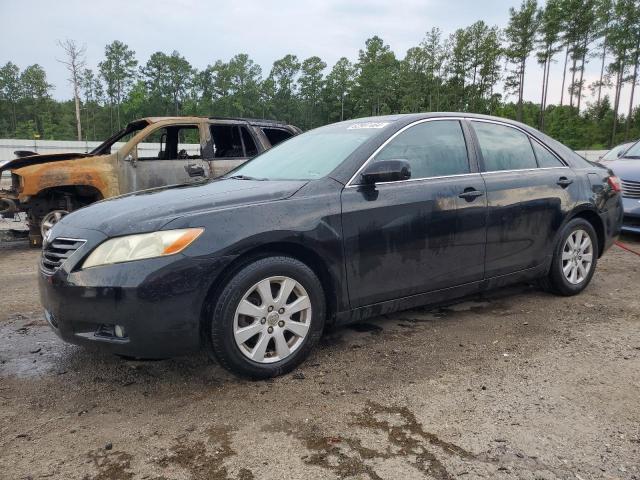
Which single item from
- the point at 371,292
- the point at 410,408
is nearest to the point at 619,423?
the point at 410,408

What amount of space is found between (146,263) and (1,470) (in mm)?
1103

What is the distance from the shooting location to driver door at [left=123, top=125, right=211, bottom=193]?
7.52 metres

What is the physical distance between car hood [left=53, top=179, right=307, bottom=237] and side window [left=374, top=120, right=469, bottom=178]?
82cm

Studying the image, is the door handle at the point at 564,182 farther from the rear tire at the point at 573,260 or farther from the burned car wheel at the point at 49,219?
the burned car wheel at the point at 49,219

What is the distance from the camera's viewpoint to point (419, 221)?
11.8ft

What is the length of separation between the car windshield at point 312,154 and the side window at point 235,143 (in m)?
3.76

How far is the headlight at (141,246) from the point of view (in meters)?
2.78

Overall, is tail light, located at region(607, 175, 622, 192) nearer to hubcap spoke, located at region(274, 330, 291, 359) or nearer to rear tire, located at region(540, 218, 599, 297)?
rear tire, located at region(540, 218, 599, 297)

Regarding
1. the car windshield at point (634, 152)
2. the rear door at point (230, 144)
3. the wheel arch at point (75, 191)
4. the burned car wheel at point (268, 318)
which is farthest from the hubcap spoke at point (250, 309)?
the car windshield at point (634, 152)

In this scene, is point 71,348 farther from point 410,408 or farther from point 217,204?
point 410,408

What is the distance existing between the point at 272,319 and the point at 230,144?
5528 millimetres

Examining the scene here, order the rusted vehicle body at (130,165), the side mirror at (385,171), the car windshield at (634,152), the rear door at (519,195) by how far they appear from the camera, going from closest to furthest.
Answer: the side mirror at (385,171) → the rear door at (519,195) → the rusted vehicle body at (130,165) → the car windshield at (634,152)

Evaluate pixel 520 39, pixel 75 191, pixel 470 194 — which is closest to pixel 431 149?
pixel 470 194

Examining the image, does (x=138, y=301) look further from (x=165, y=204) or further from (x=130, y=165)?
(x=130, y=165)
